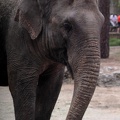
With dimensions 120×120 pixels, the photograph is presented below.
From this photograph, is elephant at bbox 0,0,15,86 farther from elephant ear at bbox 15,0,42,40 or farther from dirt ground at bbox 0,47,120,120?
dirt ground at bbox 0,47,120,120

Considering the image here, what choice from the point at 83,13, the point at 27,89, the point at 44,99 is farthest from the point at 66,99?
the point at 83,13

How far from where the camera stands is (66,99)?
1006cm

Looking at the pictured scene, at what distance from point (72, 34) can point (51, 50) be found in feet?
1.57

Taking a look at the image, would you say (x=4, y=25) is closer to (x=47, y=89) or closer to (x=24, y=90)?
(x=24, y=90)

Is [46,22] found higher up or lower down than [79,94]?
higher up

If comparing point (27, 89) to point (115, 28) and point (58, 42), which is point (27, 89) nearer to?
point (58, 42)

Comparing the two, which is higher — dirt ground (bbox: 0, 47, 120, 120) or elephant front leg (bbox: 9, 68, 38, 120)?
elephant front leg (bbox: 9, 68, 38, 120)

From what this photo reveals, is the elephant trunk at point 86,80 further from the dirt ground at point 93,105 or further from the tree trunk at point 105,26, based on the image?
the tree trunk at point 105,26

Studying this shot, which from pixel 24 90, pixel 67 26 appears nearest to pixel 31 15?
pixel 67 26

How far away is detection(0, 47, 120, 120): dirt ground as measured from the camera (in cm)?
853

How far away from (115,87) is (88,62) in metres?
7.06

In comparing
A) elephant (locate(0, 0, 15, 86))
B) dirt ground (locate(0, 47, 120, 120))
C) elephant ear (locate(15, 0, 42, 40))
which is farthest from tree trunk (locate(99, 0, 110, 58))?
elephant ear (locate(15, 0, 42, 40))

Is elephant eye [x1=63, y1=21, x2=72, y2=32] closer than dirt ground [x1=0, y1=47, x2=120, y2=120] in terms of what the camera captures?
Yes

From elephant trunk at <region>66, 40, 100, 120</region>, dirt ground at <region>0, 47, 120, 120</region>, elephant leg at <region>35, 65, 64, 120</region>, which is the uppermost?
elephant trunk at <region>66, 40, 100, 120</region>
